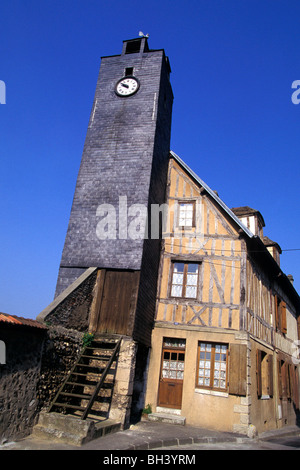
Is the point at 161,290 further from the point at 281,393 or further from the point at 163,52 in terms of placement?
the point at 163,52

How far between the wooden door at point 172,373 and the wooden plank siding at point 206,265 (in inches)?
28.0

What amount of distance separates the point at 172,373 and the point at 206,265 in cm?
315

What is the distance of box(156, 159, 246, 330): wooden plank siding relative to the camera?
925 centimetres

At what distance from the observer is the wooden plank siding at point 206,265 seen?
9250 millimetres

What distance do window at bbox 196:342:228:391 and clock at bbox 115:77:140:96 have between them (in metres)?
8.04

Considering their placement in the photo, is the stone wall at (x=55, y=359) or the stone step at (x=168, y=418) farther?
the stone step at (x=168, y=418)

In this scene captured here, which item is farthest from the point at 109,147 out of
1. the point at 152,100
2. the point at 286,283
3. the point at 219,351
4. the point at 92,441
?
the point at 286,283

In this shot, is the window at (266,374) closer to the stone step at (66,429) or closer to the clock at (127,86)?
the stone step at (66,429)

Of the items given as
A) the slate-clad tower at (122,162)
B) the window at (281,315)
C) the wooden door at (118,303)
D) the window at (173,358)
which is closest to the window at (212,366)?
the window at (173,358)

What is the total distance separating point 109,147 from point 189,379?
23.0ft

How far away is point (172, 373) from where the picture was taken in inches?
358

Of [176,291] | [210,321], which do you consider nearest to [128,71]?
[176,291]

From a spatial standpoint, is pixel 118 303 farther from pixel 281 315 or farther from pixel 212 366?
pixel 281 315

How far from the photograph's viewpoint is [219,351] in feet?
29.4
